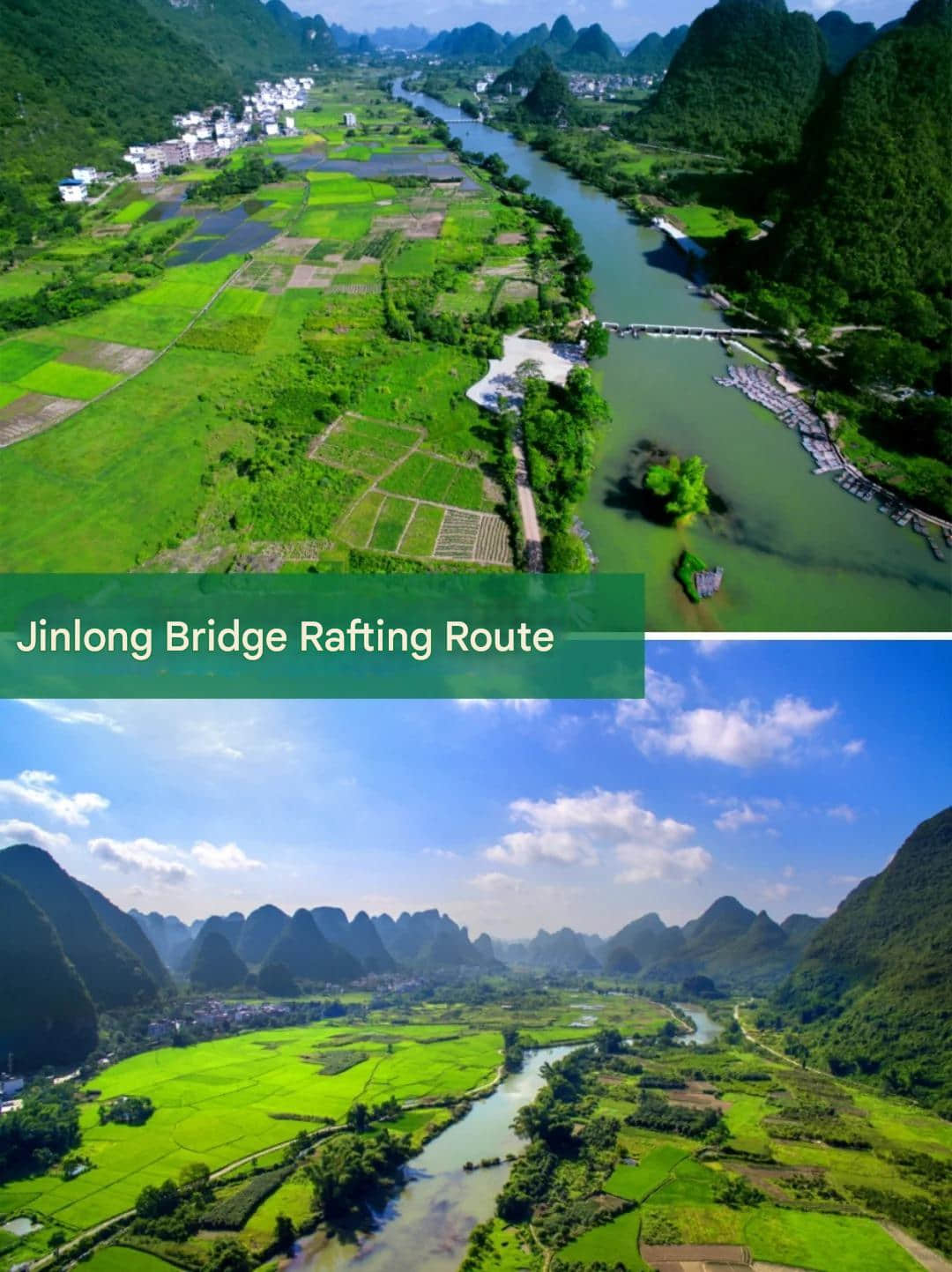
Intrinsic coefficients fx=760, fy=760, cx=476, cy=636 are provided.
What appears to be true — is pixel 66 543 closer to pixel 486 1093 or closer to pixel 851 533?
pixel 486 1093

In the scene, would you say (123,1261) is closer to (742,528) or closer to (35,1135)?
(35,1135)

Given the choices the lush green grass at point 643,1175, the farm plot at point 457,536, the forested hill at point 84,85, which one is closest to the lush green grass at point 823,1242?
the lush green grass at point 643,1175

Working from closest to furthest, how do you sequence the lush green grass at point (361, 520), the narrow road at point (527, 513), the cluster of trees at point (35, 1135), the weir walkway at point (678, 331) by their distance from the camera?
the cluster of trees at point (35, 1135), the narrow road at point (527, 513), the lush green grass at point (361, 520), the weir walkway at point (678, 331)

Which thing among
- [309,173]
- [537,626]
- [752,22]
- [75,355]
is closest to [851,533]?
[537,626]

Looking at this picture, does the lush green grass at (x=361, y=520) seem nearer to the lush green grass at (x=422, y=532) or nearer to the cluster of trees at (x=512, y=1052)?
the lush green grass at (x=422, y=532)

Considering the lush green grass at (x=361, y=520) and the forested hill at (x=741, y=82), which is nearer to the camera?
the lush green grass at (x=361, y=520)

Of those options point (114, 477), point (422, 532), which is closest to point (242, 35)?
point (114, 477)
